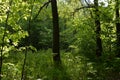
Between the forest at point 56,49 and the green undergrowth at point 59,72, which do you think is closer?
the forest at point 56,49

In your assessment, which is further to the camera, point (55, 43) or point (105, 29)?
point (105, 29)

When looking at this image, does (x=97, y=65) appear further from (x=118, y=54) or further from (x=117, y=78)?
(x=118, y=54)

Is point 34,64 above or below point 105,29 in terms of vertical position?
below

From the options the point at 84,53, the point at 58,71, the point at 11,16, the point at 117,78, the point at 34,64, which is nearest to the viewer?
the point at 11,16

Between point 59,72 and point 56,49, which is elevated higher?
point 56,49

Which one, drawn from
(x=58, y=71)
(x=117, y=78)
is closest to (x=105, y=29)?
(x=117, y=78)

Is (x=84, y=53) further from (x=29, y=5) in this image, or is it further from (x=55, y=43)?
(x=29, y=5)

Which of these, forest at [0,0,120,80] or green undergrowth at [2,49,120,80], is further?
green undergrowth at [2,49,120,80]

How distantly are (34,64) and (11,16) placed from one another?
446 centimetres

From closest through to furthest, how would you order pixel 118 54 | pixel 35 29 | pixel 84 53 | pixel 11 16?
1. pixel 11 16
2. pixel 118 54
3. pixel 84 53
4. pixel 35 29

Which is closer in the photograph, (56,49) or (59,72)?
(59,72)

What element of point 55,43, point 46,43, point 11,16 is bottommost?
point 46,43

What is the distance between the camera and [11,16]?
313 inches

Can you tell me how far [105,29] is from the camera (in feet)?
51.5
